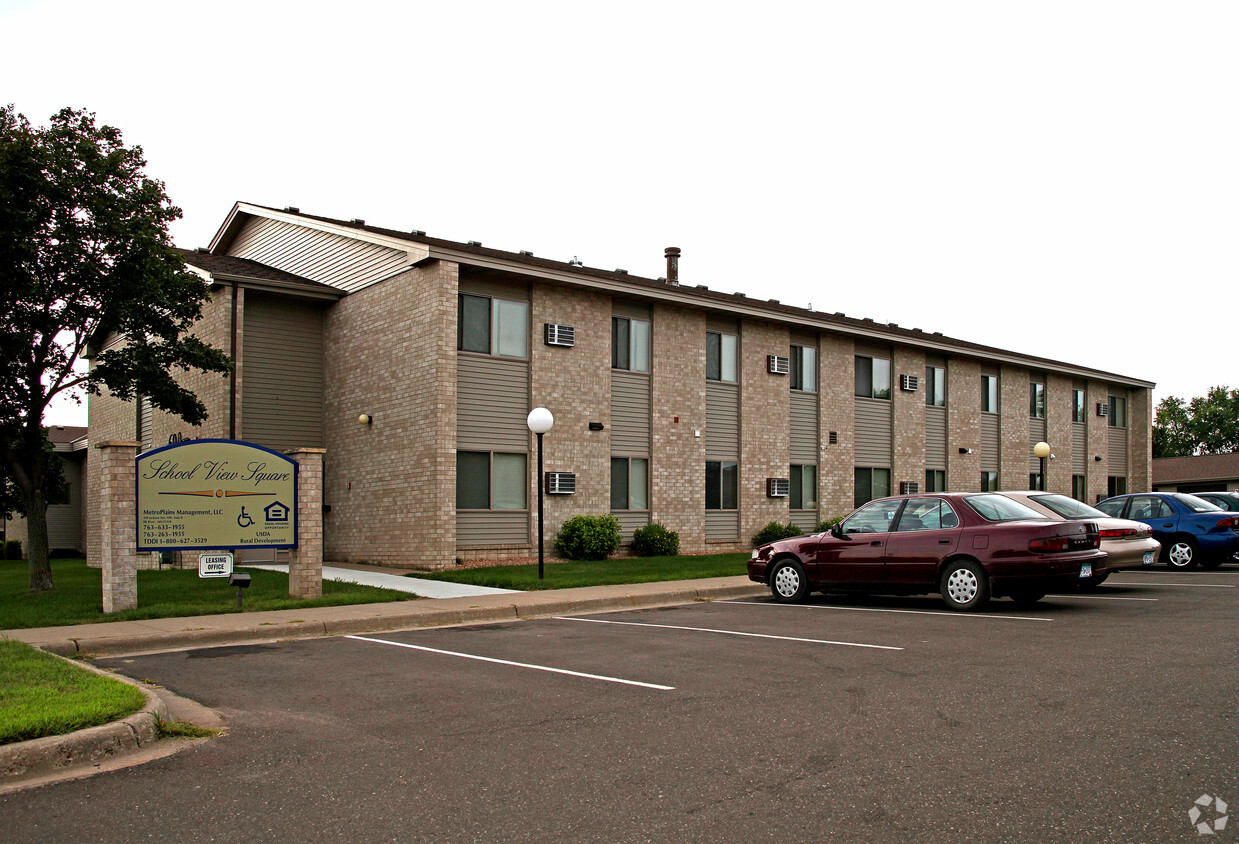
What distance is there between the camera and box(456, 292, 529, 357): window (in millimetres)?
21297

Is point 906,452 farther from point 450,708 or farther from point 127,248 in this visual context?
point 450,708

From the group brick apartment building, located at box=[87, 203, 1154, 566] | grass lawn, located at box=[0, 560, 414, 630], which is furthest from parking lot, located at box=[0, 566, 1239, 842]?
brick apartment building, located at box=[87, 203, 1154, 566]

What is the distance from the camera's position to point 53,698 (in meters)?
6.83

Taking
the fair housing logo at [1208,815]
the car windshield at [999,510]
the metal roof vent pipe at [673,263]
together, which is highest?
the metal roof vent pipe at [673,263]

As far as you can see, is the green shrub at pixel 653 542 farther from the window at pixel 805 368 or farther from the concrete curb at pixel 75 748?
the concrete curb at pixel 75 748

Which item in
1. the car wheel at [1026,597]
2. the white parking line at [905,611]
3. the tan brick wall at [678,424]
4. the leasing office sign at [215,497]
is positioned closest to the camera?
the white parking line at [905,611]

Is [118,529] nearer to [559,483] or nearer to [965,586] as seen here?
[559,483]

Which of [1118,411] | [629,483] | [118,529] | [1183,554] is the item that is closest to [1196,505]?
[1183,554]

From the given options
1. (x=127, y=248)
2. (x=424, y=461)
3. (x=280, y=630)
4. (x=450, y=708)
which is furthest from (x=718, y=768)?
(x=424, y=461)

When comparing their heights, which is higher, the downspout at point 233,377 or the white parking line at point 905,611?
the downspout at point 233,377

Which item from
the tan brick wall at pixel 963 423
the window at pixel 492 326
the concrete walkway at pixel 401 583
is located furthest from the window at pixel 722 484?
the tan brick wall at pixel 963 423

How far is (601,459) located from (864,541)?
10.0 meters

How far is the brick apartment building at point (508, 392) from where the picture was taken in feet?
69.1

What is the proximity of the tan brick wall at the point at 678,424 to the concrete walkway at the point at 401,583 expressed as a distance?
23.8ft
